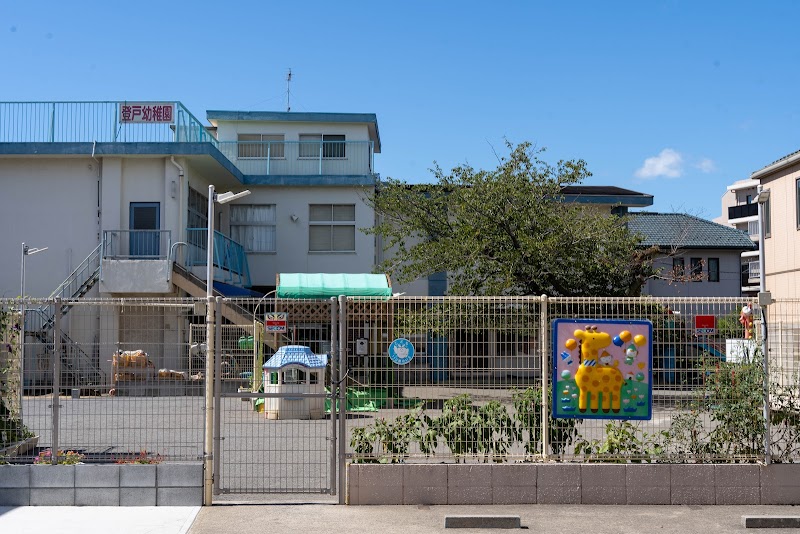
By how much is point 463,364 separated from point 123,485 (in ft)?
12.3

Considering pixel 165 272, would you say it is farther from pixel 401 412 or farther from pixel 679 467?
pixel 679 467

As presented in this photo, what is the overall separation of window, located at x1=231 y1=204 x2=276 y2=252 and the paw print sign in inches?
857

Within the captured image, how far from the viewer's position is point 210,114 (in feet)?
104

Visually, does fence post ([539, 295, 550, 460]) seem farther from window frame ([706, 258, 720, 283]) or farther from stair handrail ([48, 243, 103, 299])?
window frame ([706, 258, 720, 283])

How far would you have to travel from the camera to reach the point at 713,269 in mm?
40562

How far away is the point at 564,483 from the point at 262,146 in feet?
78.5

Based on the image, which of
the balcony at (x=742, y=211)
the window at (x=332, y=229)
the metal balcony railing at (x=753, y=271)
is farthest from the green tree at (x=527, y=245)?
the balcony at (x=742, y=211)

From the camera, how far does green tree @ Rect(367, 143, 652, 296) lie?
68.7 feet

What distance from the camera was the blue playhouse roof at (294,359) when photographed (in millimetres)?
10970

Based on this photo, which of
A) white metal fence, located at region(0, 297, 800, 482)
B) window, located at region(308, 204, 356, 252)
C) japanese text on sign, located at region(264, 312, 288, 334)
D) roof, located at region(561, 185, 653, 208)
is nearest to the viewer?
white metal fence, located at region(0, 297, 800, 482)

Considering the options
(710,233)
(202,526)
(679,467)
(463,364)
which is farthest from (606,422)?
(710,233)

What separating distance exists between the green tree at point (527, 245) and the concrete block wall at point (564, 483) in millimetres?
11353

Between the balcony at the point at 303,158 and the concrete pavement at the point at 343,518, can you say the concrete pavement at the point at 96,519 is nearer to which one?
the concrete pavement at the point at 343,518

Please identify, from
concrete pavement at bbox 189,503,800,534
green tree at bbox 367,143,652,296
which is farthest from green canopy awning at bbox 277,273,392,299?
concrete pavement at bbox 189,503,800,534
